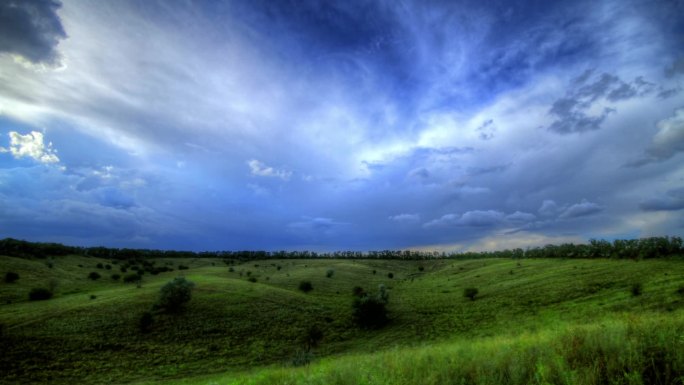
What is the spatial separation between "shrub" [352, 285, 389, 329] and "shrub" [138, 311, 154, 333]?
2701 cm

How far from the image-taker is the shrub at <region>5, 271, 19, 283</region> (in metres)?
56.6

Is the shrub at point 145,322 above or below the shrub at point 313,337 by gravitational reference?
above

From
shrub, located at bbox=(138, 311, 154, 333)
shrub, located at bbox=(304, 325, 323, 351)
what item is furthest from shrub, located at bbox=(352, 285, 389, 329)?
shrub, located at bbox=(138, 311, 154, 333)

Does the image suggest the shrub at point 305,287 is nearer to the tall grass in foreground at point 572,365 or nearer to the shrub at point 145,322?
the shrub at point 145,322

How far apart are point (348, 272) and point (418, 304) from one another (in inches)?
1573

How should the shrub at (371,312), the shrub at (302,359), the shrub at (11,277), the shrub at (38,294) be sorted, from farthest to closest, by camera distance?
the shrub at (11,277) < the shrub at (38,294) < the shrub at (371,312) < the shrub at (302,359)

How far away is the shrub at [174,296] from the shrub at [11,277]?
32103 millimetres

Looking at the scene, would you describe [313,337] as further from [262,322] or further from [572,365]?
[572,365]

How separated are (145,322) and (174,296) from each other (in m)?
6.12

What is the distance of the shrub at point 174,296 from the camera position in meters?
45.7

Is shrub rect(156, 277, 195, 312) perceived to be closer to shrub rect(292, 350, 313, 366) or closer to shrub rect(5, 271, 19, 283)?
shrub rect(292, 350, 313, 366)

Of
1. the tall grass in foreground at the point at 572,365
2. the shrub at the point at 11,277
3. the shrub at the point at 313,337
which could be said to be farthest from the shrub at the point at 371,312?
the shrub at the point at 11,277

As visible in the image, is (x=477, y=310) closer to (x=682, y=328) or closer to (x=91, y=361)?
(x=682, y=328)

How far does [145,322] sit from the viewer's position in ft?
133
